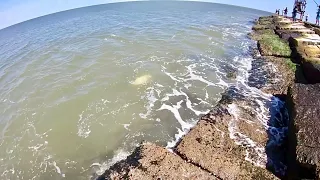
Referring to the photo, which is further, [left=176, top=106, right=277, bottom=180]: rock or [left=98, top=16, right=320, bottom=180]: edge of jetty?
[left=176, top=106, right=277, bottom=180]: rock

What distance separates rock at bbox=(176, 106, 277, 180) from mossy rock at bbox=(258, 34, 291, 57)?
1209cm

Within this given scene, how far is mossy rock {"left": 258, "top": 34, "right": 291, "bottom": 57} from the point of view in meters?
21.2

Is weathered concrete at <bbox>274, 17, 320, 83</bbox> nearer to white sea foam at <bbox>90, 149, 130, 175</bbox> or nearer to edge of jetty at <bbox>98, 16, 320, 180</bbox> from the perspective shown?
edge of jetty at <bbox>98, 16, 320, 180</bbox>

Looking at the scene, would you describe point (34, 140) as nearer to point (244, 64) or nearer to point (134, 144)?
point (134, 144)

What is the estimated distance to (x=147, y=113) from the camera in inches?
571

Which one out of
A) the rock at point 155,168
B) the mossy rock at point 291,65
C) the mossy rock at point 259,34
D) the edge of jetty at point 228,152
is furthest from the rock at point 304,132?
the mossy rock at point 259,34

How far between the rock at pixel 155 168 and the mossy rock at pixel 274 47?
52.5 ft

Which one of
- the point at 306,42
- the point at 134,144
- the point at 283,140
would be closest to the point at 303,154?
the point at 283,140

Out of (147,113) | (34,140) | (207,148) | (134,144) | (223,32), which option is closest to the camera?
(207,148)

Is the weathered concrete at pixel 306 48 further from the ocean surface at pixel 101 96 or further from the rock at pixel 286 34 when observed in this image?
the ocean surface at pixel 101 96

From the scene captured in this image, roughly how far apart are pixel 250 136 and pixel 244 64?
11083mm

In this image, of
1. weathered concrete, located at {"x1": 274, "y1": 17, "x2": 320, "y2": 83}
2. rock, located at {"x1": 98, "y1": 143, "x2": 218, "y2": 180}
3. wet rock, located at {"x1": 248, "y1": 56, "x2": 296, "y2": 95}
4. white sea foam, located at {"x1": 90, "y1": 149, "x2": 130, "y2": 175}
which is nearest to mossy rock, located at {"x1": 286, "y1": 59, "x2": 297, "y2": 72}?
wet rock, located at {"x1": 248, "y1": 56, "x2": 296, "y2": 95}

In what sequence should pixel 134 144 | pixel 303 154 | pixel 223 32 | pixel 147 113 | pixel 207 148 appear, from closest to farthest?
pixel 303 154
pixel 207 148
pixel 134 144
pixel 147 113
pixel 223 32

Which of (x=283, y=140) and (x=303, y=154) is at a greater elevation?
(x=303, y=154)
